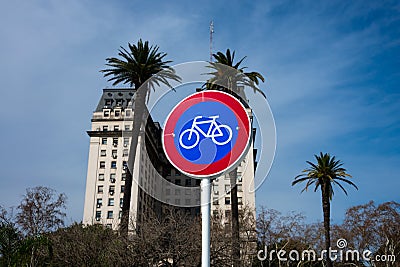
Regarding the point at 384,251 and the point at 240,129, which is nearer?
the point at 240,129

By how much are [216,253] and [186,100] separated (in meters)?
14.9

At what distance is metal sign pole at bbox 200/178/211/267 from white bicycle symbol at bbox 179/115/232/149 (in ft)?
1.14

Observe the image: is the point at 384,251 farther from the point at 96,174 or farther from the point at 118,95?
the point at 118,95

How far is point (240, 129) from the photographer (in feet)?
12.7

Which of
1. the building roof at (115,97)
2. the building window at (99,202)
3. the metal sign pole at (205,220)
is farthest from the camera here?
the building roof at (115,97)

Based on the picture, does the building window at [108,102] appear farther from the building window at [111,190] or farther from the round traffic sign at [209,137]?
the round traffic sign at [209,137]

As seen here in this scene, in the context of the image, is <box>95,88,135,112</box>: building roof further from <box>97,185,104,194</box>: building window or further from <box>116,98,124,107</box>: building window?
<box>97,185,104,194</box>: building window

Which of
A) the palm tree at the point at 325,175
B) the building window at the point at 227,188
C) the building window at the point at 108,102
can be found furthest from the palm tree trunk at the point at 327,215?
the building window at the point at 108,102

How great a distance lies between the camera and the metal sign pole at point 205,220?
3.67 meters

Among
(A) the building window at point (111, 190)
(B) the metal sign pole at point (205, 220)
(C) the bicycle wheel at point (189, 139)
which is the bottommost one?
(B) the metal sign pole at point (205, 220)

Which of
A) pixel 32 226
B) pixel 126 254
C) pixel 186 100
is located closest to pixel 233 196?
pixel 126 254

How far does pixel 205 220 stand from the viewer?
3.81 meters

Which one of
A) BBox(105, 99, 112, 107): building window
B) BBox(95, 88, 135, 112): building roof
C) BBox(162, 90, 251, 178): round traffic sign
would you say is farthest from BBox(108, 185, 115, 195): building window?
BBox(162, 90, 251, 178): round traffic sign

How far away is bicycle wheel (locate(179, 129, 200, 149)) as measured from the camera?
12.8 ft
